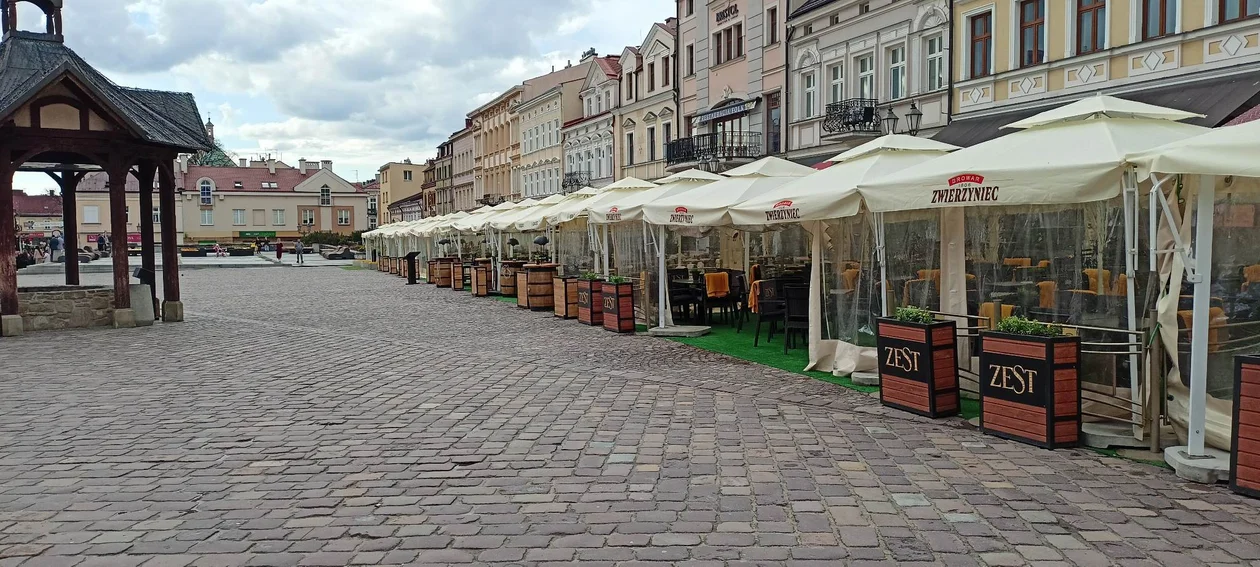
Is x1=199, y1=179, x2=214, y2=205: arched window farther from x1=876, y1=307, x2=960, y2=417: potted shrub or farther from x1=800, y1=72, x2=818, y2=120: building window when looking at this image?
x1=876, y1=307, x2=960, y2=417: potted shrub

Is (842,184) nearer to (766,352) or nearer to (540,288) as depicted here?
(766,352)

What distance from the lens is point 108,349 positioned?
43.1 feet

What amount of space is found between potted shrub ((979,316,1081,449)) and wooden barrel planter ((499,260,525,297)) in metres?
18.4

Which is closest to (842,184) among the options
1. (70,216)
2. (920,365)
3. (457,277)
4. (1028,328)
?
(920,365)

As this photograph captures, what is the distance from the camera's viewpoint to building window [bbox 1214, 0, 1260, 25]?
14.4 meters

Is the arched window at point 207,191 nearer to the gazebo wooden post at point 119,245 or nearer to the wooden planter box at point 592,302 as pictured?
the gazebo wooden post at point 119,245

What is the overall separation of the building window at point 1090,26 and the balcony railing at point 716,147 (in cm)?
1190

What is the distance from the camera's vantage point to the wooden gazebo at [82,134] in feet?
49.1

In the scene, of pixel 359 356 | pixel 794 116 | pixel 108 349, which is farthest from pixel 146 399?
pixel 794 116

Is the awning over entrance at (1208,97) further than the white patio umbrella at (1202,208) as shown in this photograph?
Yes

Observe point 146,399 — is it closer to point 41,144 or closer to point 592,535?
point 592,535

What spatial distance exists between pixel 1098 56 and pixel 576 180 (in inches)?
1277

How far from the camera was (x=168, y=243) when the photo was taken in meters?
17.1

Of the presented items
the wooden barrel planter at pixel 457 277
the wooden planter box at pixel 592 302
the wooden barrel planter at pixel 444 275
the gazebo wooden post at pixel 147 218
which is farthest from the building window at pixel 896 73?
the gazebo wooden post at pixel 147 218
